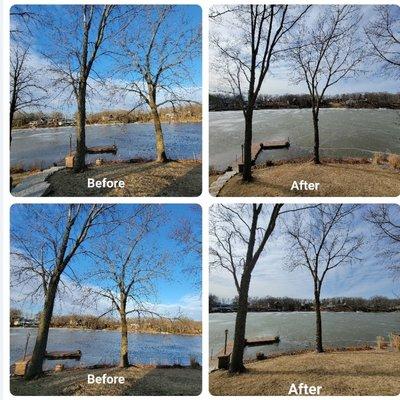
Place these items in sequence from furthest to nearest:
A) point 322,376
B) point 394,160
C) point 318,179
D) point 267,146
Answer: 1. point 267,146
2. point 394,160
3. point 318,179
4. point 322,376

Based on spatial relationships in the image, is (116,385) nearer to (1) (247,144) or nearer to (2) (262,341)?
(2) (262,341)

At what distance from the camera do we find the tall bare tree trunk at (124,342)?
3.63m

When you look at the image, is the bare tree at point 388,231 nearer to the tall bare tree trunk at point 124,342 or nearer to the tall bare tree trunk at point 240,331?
the tall bare tree trunk at point 240,331

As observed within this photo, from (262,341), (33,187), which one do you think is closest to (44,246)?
(33,187)

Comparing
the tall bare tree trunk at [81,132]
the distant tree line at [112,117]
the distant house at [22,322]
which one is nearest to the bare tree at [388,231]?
the distant tree line at [112,117]

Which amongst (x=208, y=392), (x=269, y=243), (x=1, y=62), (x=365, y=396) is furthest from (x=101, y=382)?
(x=1, y=62)

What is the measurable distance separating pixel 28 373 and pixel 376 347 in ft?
9.69

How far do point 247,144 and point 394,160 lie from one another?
1270mm

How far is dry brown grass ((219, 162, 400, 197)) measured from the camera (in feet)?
11.5

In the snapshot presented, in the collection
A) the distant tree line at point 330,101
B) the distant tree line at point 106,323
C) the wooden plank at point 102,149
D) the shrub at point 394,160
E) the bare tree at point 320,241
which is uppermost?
the distant tree line at point 330,101

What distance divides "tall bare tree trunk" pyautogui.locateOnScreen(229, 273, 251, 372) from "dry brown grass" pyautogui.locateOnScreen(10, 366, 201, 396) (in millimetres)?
309

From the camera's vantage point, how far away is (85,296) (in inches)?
145

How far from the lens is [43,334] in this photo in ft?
11.9

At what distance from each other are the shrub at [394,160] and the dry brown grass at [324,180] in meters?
0.06
